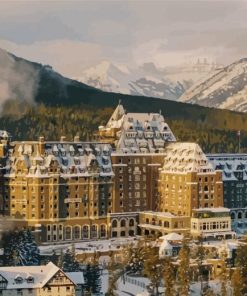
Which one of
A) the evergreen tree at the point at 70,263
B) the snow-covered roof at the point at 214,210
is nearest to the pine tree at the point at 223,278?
the evergreen tree at the point at 70,263

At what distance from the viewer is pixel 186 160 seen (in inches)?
5979

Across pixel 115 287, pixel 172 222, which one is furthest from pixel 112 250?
pixel 115 287

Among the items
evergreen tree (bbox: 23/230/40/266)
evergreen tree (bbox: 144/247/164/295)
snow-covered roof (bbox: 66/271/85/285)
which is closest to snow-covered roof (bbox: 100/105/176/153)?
evergreen tree (bbox: 23/230/40/266)

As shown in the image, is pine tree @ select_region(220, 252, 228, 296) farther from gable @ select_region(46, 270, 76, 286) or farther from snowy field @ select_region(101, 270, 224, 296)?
gable @ select_region(46, 270, 76, 286)

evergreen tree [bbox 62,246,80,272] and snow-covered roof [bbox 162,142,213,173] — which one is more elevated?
snow-covered roof [bbox 162,142,213,173]

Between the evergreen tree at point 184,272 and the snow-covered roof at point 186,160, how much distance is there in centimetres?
2966

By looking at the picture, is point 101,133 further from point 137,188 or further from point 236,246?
point 236,246

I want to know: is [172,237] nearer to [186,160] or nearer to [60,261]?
[186,160]

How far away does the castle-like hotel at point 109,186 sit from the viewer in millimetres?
148000

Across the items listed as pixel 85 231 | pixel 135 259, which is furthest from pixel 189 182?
pixel 135 259

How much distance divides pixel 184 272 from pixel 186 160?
1582 inches

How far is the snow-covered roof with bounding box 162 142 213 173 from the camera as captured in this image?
151 m

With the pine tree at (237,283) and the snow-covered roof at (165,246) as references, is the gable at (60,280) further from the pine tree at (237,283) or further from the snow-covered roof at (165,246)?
the snow-covered roof at (165,246)

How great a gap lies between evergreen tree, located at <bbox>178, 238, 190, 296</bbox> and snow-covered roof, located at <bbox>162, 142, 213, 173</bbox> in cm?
2966
